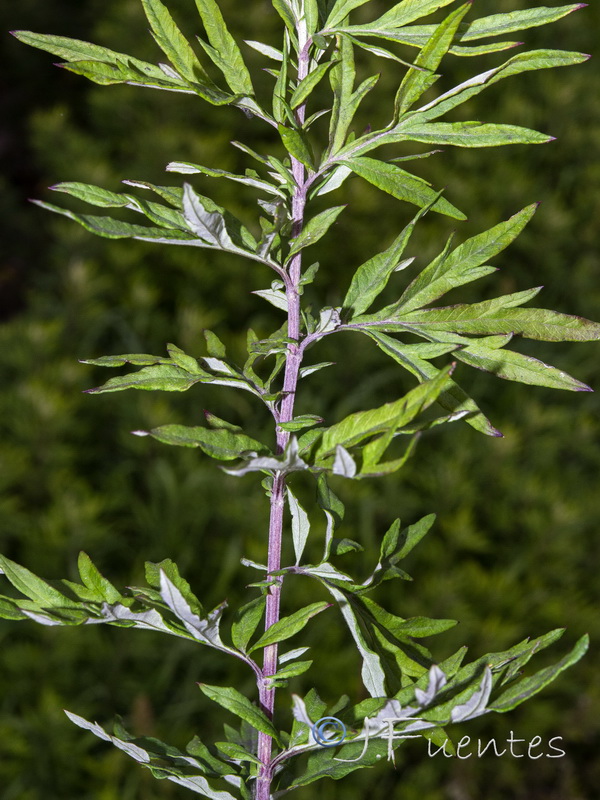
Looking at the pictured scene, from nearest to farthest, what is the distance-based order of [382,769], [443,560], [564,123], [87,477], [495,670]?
[495,670], [382,769], [443,560], [87,477], [564,123]

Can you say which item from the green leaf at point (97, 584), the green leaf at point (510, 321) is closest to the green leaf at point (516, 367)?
the green leaf at point (510, 321)

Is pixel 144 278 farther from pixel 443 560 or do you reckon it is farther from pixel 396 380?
pixel 443 560

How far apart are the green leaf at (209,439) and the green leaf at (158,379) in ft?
0.12

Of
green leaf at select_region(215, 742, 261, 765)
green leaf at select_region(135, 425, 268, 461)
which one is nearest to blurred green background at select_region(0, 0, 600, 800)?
green leaf at select_region(215, 742, 261, 765)

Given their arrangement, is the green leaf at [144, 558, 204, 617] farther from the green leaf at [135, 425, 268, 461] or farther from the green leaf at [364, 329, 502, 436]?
the green leaf at [364, 329, 502, 436]

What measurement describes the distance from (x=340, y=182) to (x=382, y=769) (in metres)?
1.31

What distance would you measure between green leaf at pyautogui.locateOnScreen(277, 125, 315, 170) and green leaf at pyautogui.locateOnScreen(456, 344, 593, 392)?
5.3 inches

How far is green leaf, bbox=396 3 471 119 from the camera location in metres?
0.38

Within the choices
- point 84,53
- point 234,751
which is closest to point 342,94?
point 84,53

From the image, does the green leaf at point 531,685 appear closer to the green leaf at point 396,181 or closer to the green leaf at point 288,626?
the green leaf at point 288,626

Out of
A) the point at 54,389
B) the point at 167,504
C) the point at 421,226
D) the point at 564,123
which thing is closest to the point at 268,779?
the point at 167,504

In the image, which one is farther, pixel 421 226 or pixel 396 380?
pixel 421 226

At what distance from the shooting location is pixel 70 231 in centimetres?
205

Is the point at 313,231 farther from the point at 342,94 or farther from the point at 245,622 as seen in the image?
the point at 245,622
